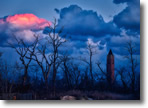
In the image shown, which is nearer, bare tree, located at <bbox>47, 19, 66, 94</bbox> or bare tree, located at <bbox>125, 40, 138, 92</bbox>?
bare tree, located at <bbox>125, 40, 138, 92</bbox>

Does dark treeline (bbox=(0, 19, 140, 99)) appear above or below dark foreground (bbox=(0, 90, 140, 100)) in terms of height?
above

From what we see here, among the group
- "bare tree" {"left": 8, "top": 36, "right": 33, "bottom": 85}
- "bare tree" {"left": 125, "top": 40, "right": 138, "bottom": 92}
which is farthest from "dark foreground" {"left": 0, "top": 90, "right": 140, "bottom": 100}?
"bare tree" {"left": 8, "top": 36, "right": 33, "bottom": 85}

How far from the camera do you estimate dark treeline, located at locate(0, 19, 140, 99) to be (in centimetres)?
491

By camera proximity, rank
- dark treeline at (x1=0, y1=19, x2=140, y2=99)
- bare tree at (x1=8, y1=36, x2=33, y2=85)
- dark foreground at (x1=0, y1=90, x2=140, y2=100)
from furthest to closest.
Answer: bare tree at (x1=8, y1=36, x2=33, y2=85) → dark treeline at (x1=0, y1=19, x2=140, y2=99) → dark foreground at (x1=0, y1=90, x2=140, y2=100)

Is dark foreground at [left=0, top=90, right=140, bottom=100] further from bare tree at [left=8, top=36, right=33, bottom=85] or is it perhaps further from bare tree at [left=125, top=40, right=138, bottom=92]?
bare tree at [left=8, top=36, right=33, bottom=85]

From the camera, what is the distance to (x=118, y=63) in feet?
16.2

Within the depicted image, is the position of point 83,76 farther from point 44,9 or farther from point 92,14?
point 44,9

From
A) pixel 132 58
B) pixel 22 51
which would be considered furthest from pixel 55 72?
pixel 132 58

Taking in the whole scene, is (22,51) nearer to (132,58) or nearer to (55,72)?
(55,72)

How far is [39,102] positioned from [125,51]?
2.31 meters

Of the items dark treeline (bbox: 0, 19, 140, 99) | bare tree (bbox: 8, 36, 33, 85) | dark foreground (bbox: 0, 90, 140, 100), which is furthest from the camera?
bare tree (bbox: 8, 36, 33, 85)

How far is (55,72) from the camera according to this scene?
16.5ft

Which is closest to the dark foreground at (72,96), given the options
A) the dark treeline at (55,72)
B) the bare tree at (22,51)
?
the dark treeline at (55,72)

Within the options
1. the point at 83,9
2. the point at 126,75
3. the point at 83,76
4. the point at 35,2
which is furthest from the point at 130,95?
the point at 35,2
